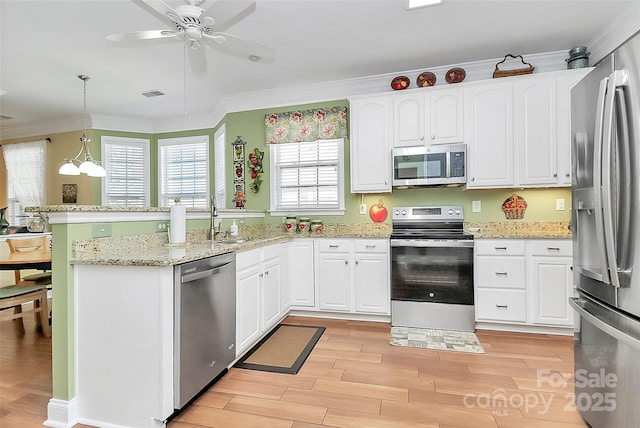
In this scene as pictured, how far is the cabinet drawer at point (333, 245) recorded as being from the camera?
11.6ft

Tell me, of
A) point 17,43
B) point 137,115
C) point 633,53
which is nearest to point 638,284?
point 633,53

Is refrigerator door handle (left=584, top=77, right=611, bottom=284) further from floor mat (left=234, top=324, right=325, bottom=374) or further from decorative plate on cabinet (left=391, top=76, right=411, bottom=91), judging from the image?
decorative plate on cabinet (left=391, top=76, right=411, bottom=91)

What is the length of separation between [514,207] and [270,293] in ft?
9.19

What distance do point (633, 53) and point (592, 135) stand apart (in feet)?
1.20

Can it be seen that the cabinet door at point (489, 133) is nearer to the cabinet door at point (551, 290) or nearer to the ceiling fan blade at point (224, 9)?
the cabinet door at point (551, 290)

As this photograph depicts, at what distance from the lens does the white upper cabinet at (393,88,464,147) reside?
339 cm

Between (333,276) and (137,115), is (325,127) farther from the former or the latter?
(137,115)

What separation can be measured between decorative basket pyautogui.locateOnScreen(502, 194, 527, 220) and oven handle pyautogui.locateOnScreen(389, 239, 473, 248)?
0.80m

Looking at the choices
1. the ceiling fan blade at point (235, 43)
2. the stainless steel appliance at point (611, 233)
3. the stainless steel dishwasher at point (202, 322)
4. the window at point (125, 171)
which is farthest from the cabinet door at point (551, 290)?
the window at point (125, 171)

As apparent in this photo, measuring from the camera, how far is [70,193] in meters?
5.41

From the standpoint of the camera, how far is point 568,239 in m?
2.97

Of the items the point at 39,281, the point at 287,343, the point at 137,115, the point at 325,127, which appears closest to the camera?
the point at 287,343

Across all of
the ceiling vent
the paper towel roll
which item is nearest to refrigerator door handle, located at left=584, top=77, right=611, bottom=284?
the paper towel roll

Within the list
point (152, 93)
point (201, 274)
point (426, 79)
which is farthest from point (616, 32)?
point (152, 93)
